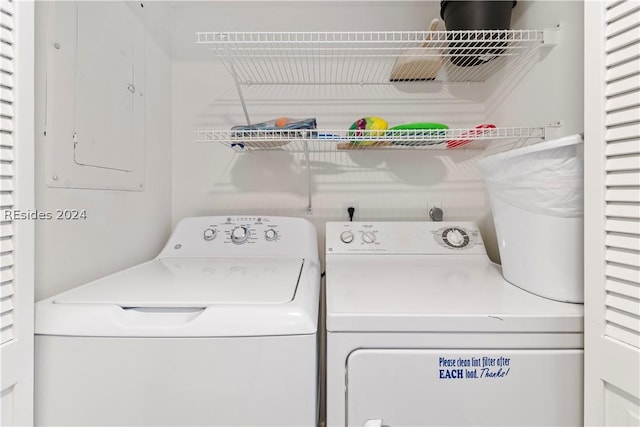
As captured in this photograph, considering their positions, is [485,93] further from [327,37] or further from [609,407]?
[609,407]

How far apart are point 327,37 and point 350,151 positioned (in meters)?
0.55

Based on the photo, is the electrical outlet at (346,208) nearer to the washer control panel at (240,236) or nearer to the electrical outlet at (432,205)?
the washer control panel at (240,236)

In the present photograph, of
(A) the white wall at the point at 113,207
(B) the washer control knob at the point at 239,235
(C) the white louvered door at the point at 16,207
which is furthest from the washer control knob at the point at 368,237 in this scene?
(C) the white louvered door at the point at 16,207

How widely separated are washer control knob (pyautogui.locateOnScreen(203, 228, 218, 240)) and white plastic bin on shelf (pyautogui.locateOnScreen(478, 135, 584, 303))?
3.50ft

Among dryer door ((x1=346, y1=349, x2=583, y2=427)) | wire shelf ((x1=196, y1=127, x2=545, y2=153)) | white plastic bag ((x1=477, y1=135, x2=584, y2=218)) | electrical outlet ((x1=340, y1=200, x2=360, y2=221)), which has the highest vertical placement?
wire shelf ((x1=196, y1=127, x2=545, y2=153))

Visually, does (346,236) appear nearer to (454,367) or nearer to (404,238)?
(404,238)

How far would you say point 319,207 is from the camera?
1522 millimetres

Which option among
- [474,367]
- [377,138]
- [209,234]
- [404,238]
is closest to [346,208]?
[404,238]

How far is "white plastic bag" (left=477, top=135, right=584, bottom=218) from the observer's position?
2.39ft

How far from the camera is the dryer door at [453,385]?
0.68 m

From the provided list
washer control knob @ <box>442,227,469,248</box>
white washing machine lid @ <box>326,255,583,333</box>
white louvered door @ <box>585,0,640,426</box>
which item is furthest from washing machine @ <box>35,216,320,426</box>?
washer control knob @ <box>442,227,469,248</box>

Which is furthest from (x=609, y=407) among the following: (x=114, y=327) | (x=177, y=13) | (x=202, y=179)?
(x=177, y=13)

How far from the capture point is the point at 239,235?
4.25 ft

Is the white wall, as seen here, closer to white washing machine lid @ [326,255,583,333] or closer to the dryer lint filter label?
white washing machine lid @ [326,255,583,333]
